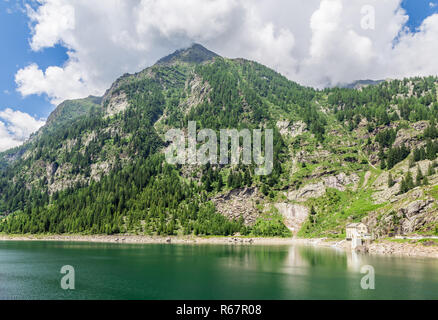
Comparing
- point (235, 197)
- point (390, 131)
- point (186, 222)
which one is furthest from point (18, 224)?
point (390, 131)

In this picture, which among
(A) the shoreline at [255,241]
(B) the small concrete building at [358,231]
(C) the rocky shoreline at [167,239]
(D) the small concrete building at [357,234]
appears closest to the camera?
(A) the shoreline at [255,241]

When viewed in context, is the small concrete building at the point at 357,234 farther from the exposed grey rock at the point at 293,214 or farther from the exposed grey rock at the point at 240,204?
the exposed grey rock at the point at 240,204

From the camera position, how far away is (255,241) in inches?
5881

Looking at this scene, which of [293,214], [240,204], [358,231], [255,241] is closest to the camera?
[358,231]

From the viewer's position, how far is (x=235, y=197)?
186000 mm

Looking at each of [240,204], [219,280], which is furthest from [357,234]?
[219,280]

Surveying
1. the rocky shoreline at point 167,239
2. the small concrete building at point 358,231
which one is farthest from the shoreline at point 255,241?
the small concrete building at point 358,231

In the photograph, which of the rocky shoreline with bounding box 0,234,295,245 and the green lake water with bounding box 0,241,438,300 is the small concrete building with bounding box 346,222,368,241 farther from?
the green lake water with bounding box 0,241,438,300

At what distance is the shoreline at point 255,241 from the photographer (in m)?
93.2

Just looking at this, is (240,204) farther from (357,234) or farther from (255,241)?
(357,234)

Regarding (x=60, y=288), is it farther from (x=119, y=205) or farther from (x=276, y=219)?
(x=119, y=205)

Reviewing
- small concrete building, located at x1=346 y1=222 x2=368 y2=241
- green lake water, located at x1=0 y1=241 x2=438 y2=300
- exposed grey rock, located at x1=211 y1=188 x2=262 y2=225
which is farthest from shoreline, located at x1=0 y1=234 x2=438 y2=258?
exposed grey rock, located at x1=211 y1=188 x2=262 y2=225

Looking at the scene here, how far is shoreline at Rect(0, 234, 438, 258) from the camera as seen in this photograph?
306 ft
